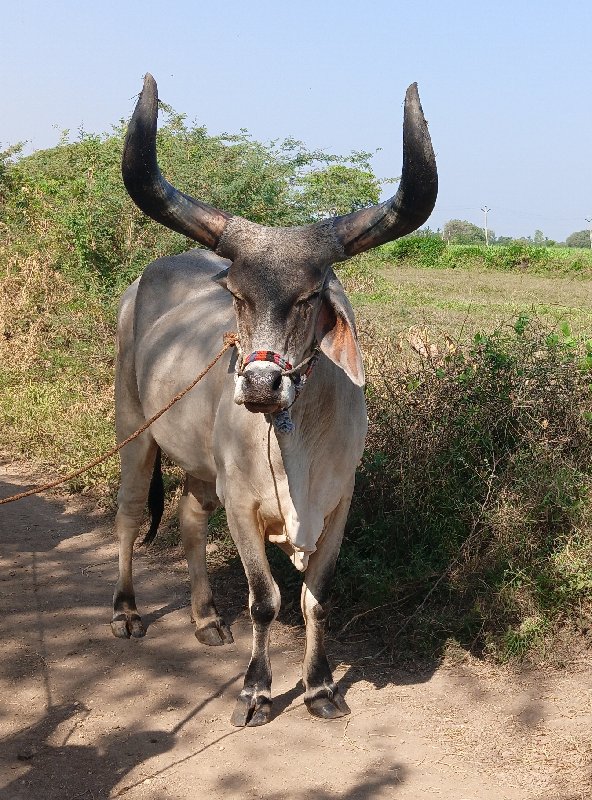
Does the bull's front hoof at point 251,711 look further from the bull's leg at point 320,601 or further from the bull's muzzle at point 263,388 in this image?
the bull's muzzle at point 263,388

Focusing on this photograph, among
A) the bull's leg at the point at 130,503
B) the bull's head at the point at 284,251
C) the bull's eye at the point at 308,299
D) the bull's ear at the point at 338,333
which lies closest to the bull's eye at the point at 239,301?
the bull's head at the point at 284,251

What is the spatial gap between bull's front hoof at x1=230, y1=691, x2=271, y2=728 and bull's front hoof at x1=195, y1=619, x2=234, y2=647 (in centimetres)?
79

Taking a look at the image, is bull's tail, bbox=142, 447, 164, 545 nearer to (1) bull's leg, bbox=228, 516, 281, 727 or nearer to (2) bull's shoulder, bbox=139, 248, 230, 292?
(2) bull's shoulder, bbox=139, 248, 230, 292

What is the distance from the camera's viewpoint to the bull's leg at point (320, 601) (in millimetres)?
4215

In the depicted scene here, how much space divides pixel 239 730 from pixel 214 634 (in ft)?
3.05

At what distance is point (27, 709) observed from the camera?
416 centimetres

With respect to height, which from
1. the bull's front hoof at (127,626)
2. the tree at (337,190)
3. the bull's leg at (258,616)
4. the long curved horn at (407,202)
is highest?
the tree at (337,190)

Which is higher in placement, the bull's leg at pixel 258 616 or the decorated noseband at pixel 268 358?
the decorated noseband at pixel 268 358

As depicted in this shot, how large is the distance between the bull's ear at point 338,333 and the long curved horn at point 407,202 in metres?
0.17

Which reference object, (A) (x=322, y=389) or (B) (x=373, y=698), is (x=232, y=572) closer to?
(B) (x=373, y=698)

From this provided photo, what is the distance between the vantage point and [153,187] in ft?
11.8

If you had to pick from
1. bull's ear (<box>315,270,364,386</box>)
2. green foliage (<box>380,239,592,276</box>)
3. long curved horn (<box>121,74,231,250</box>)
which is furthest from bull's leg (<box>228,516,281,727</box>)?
green foliage (<box>380,239,592,276</box>)

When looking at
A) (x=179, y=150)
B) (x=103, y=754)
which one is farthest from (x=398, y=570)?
(x=179, y=150)

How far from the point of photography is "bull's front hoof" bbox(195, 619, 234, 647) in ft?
16.1
